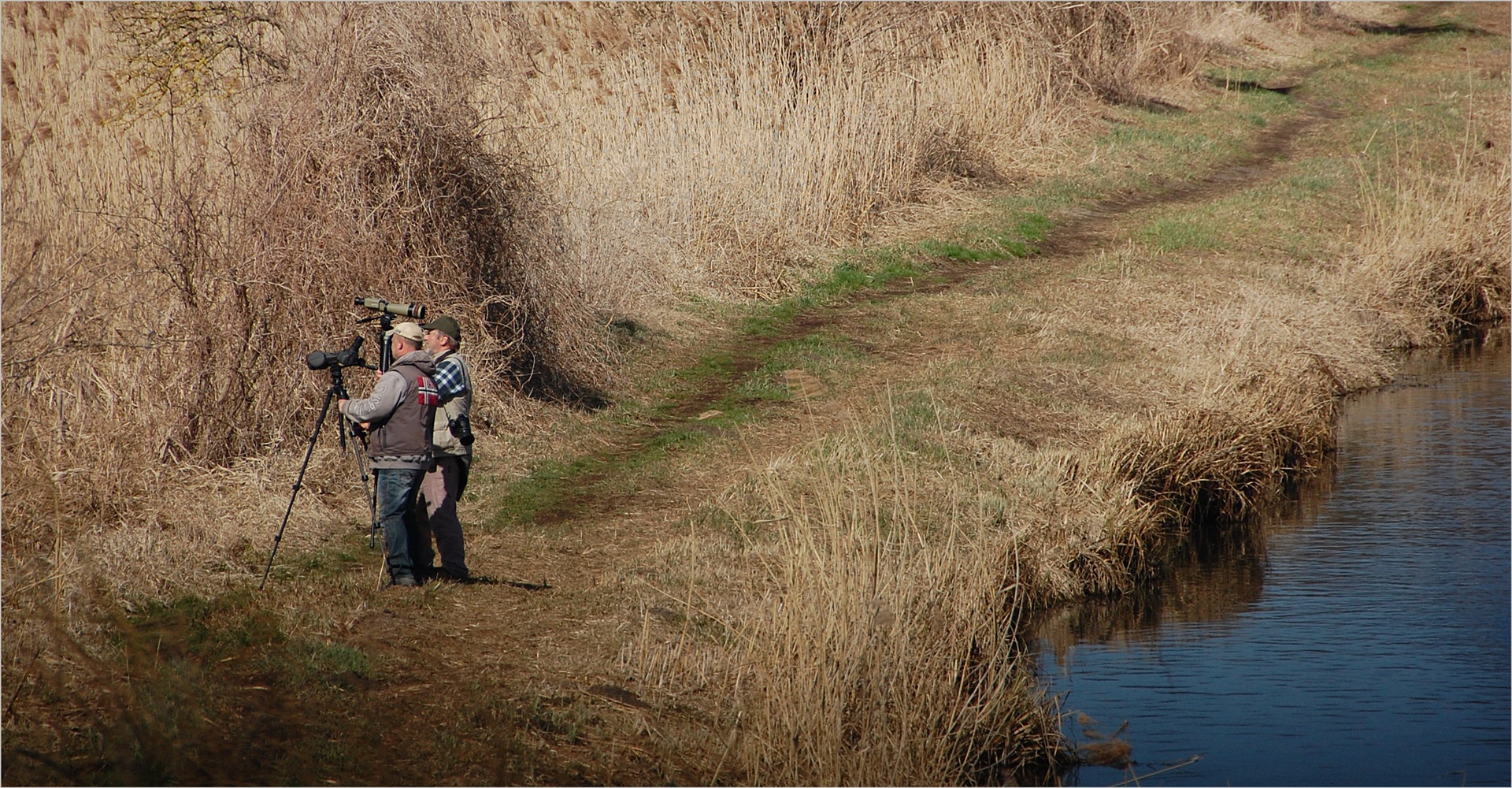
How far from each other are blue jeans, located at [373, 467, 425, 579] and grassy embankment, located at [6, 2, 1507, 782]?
0.27m

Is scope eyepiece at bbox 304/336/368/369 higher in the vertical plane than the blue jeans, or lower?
higher

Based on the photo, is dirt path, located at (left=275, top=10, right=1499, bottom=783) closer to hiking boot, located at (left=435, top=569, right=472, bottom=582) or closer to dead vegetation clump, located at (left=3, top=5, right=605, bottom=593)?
hiking boot, located at (left=435, top=569, right=472, bottom=582)

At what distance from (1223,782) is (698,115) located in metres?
11.2

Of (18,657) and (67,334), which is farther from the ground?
(67,334)

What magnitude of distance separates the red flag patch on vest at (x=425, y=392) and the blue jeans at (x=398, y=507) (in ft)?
1.20

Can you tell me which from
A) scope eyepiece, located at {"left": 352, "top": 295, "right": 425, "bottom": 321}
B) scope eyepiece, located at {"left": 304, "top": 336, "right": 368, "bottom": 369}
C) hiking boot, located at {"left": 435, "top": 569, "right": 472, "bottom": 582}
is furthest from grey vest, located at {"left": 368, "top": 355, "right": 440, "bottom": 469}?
hiking boot, located at {"left": 435, "top": 569, "right": 472, "bottom": 582}

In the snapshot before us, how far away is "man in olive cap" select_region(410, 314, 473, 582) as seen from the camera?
7.50m

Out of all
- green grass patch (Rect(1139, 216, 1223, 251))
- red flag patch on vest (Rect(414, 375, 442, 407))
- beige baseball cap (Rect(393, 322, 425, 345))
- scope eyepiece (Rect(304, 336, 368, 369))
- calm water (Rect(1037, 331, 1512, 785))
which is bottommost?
calm water (Rect(1037, 331, 1512, 785))

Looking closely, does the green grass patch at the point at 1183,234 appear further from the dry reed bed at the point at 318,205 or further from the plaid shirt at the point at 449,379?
the plaid shirt at the point at 449,379

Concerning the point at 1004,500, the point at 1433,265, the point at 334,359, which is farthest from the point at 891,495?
the point at 1433,265

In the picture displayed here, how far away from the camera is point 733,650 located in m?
6.60

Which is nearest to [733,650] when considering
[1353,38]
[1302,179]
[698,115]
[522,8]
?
[698,115]

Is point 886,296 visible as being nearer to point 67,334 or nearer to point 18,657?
point 67,334

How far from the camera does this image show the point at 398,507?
7363 millimetres
